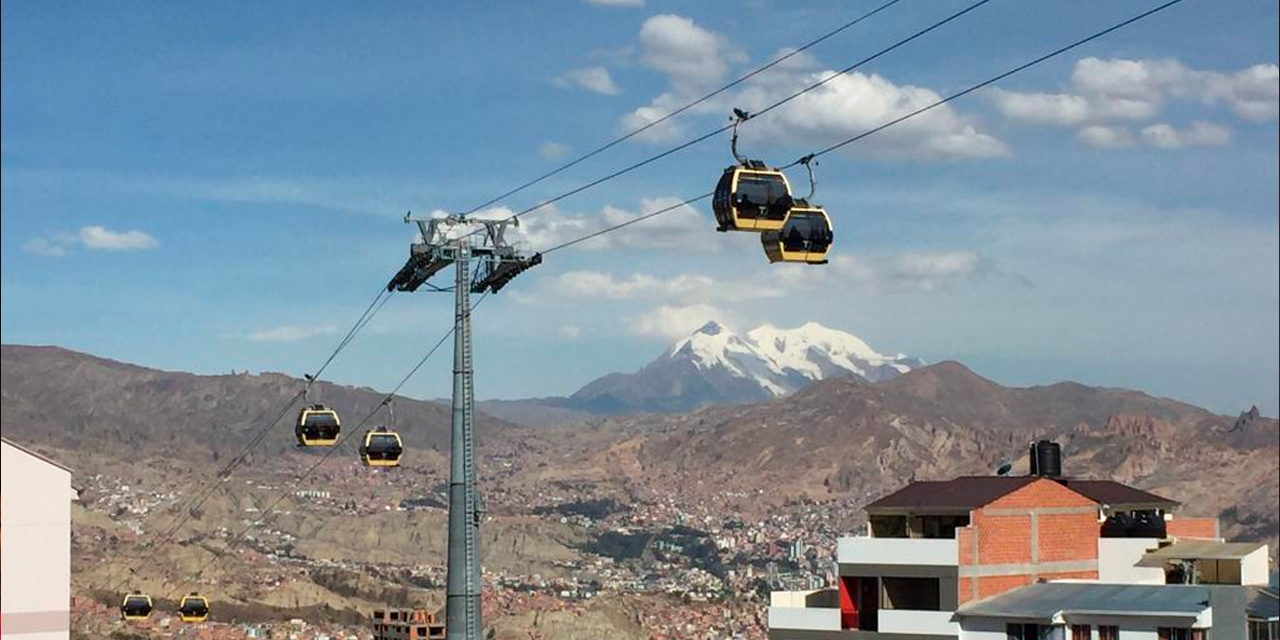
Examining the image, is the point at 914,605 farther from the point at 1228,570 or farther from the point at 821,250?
the point at 821,250

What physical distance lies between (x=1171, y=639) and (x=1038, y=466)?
91.3ft

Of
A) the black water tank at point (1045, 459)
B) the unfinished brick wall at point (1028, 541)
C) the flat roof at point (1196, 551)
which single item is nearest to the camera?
the unfinished brick wall at point (1028, 541)

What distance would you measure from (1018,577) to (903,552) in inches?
194

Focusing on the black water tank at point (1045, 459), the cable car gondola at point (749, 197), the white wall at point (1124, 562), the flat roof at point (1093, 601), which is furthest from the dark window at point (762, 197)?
the black water tank at point (1045, 459)

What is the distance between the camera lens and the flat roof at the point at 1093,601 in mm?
58281

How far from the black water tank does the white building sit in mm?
55411

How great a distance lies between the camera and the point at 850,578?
6569 centimetres

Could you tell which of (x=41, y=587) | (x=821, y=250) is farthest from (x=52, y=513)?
(x=821, y=250)

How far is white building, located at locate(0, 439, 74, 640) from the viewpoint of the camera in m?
36.5

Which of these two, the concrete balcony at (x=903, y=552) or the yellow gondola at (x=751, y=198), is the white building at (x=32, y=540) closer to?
the yellow gondola at (x=751, y=198)

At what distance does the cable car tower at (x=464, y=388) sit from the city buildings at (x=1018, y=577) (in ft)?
68.5

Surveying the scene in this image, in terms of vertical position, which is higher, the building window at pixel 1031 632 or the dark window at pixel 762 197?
the dark window at pixel 762 197

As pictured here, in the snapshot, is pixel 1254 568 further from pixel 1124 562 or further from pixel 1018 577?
pixel 1018 577

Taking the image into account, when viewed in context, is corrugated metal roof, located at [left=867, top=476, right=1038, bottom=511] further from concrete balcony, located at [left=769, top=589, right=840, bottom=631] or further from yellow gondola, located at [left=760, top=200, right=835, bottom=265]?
yellow gondola, located at [left=760, top=200, right=835, bottom=265]
